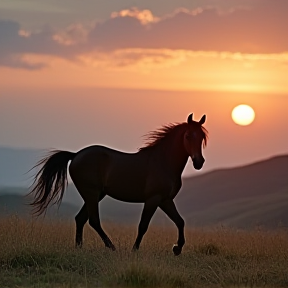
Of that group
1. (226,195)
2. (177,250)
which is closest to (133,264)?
(177,250)

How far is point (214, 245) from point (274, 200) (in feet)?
133

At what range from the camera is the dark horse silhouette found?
13.4m

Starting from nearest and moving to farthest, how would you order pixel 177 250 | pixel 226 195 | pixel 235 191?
pixel 177 250, pixel 226 195, pixel 235 191

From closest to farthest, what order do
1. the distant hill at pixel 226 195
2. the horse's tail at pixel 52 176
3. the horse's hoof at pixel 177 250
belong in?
the horse's hoof at pixel 177 250, the horse's tail at pixel 52 176, the distant hill at pixel 226 195

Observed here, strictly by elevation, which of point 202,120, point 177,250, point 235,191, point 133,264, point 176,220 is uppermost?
point 202,120

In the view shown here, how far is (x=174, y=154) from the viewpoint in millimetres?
13695

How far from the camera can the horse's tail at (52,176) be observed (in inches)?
557

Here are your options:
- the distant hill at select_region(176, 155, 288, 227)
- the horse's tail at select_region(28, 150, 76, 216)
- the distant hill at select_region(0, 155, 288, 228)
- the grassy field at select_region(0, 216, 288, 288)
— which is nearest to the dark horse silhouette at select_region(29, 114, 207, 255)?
the horse's tail at select_region(28, 150, 76, 216)

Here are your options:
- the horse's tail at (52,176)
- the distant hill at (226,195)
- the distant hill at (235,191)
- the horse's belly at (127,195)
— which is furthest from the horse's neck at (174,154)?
the distant hill at (226,195)

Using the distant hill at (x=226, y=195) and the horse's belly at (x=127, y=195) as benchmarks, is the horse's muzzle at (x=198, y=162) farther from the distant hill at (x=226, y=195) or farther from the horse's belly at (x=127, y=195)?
the distant hill at (x=226, y=195)

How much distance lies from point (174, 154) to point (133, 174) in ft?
2.63

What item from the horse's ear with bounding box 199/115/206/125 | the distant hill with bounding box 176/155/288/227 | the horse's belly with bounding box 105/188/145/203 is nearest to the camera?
the horse's ear with bounding box 199/115/206/125

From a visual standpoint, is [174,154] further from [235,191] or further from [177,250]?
[235,191]

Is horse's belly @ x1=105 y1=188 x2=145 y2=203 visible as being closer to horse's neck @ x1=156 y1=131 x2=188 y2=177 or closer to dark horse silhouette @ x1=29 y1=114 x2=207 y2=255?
dark horse silhouette @ x1=29 y1=114 x2=207 y2=255
